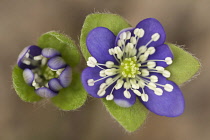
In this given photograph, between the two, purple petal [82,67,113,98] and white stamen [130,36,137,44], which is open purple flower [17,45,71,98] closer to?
purple petal [82,67,113,98]

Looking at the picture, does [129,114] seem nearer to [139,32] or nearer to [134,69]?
[134,69]

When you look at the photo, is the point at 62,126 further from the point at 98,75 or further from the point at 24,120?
the point at 98,75

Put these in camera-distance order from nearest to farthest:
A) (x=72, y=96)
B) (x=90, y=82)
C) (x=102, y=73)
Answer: (x=90, y=82) → (x=102, y=73) → (x=72, y=96)

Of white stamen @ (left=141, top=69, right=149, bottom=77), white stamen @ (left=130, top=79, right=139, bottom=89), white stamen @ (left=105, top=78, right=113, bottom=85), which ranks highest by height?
white stamen @ (left=141, top=69, right=149, bottom=77)

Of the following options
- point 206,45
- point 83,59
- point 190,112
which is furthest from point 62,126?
point 206,45

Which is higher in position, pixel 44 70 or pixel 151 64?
pixel 151 64

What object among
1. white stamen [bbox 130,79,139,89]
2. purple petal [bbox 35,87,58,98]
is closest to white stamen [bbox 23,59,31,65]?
purple petal [bbox 35,87,58,98]

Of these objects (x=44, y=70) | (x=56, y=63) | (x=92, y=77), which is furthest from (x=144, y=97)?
(x=44, y=70)
